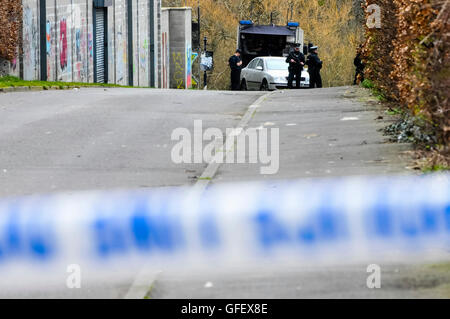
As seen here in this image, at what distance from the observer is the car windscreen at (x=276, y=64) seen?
33.1 metres

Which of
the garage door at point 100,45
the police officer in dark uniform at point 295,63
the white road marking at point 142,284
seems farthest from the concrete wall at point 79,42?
the white road marking at point 142,284

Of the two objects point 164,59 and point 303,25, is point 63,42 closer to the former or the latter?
point 164,59

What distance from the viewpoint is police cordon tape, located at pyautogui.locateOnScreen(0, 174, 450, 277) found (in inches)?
285

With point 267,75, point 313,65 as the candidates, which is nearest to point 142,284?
point 313,65

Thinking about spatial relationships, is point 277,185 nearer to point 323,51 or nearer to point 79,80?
point 79,80

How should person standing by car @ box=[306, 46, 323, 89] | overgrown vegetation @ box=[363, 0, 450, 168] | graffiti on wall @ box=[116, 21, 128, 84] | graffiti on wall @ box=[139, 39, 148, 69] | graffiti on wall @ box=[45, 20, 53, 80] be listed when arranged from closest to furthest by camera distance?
overgrown vegetation @ box=[363, 0, 450, 168] → person standing by car @ box=[306, 46, 323, 89] → graffiti on wall @ box=[45, 20, 53, 80] → graffiti on wall @ box=[116, 21, 128, 84] → graffiti on wall @ box=[139, 39, 148, 69]

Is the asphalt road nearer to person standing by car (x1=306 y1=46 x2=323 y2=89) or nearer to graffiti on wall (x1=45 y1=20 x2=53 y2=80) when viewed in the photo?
person standing by car (x1=306 y1=46 x2=323 y2=89)

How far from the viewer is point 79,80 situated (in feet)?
114

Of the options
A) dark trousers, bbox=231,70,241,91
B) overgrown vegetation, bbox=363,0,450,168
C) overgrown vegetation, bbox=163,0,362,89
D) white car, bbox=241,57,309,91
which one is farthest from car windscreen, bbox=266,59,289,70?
overgrown vegetation, bbox=163,0,362,89

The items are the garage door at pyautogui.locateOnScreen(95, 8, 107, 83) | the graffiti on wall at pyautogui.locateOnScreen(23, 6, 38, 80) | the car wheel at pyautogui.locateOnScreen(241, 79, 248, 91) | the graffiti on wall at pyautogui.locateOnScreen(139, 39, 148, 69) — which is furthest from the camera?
the graffiti on wall at pyautogui.locateOnScreen(139, 39, 148, 69)

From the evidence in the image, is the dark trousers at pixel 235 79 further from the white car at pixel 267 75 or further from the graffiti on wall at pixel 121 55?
the graffiti on wall at pixel 121 55

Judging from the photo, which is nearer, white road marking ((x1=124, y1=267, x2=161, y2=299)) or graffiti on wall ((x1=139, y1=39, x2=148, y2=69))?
white road marking ((x1=124, y1=267, x2=161, y2=299))

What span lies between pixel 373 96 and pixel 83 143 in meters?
9.00

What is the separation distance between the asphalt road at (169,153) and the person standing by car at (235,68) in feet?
32.6
